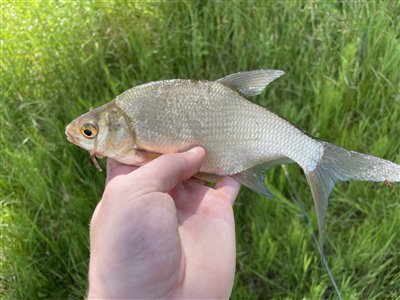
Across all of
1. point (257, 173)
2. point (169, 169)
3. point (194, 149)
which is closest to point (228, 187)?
point (257, 173)

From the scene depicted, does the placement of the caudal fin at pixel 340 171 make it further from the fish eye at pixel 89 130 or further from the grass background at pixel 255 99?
the fish eye at pixel 89 130

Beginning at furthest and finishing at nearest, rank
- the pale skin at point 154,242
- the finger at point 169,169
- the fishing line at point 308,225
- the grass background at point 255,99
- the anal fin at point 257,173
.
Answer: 1. the grass background at point 255,99
2. the fishing line at point 308,225
3. the anal fin at point 257,173
4. the finger at point 169,169
5. the pale skin at point 154,242

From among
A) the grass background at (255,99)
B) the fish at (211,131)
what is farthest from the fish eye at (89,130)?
the grass background at (255,99)

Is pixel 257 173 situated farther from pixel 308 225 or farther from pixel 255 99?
pixel 255 99

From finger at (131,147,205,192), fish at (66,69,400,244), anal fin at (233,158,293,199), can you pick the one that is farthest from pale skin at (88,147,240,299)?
anal fin at (233,158,293,199)

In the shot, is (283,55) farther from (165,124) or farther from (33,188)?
(33,188)
